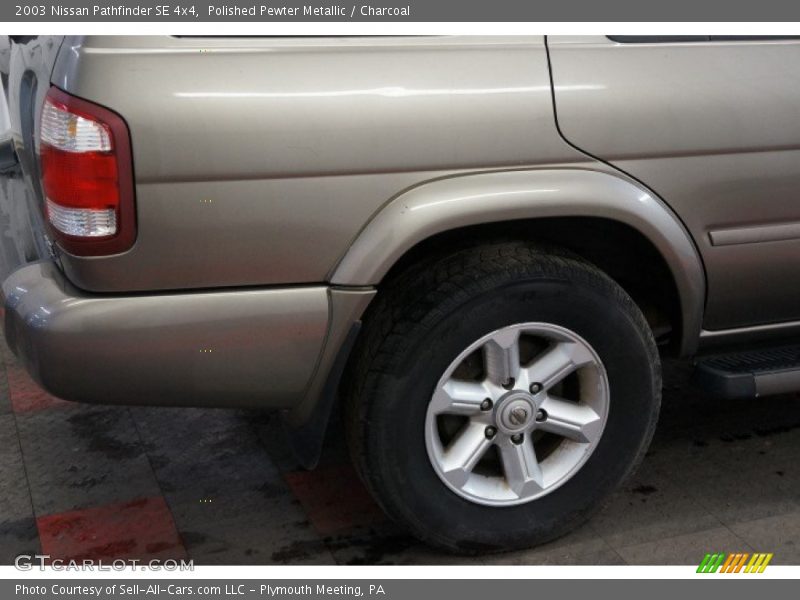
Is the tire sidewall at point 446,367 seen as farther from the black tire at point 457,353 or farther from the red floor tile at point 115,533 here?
the red floor tile at point 115,533

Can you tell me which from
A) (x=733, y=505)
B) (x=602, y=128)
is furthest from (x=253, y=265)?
(x=733, y=505)

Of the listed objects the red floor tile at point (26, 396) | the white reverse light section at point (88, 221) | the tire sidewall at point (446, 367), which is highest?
the white reverse light section at point (88, 221)

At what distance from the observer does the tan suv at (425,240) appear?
2469 millimetres

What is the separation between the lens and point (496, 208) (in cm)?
263

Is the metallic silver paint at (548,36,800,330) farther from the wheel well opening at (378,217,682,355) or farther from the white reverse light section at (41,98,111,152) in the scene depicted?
the white reverse light section at (41,98,111,152)

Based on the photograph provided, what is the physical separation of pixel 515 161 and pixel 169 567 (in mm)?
1454

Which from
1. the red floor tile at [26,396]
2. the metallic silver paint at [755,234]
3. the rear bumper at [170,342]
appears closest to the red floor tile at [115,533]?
the rear bumper at [170,342]

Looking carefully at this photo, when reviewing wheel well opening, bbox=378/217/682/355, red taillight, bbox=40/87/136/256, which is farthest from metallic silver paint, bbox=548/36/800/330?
red taillight, bbox=40/87/136/256

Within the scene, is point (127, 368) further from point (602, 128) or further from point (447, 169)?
point (602, 128)

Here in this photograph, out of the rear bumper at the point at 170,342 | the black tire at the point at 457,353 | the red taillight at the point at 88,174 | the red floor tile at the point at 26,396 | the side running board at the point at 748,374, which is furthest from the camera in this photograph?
the red floor tile at the point at 26,396

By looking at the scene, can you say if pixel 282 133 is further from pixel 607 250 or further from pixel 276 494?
pixel 276 494

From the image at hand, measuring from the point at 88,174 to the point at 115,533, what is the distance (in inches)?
47.7

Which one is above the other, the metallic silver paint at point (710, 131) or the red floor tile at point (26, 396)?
the metallic silver paint at point (710, 131)

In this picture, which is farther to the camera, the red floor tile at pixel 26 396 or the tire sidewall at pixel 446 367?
the red floor tile at pixel 26 396
